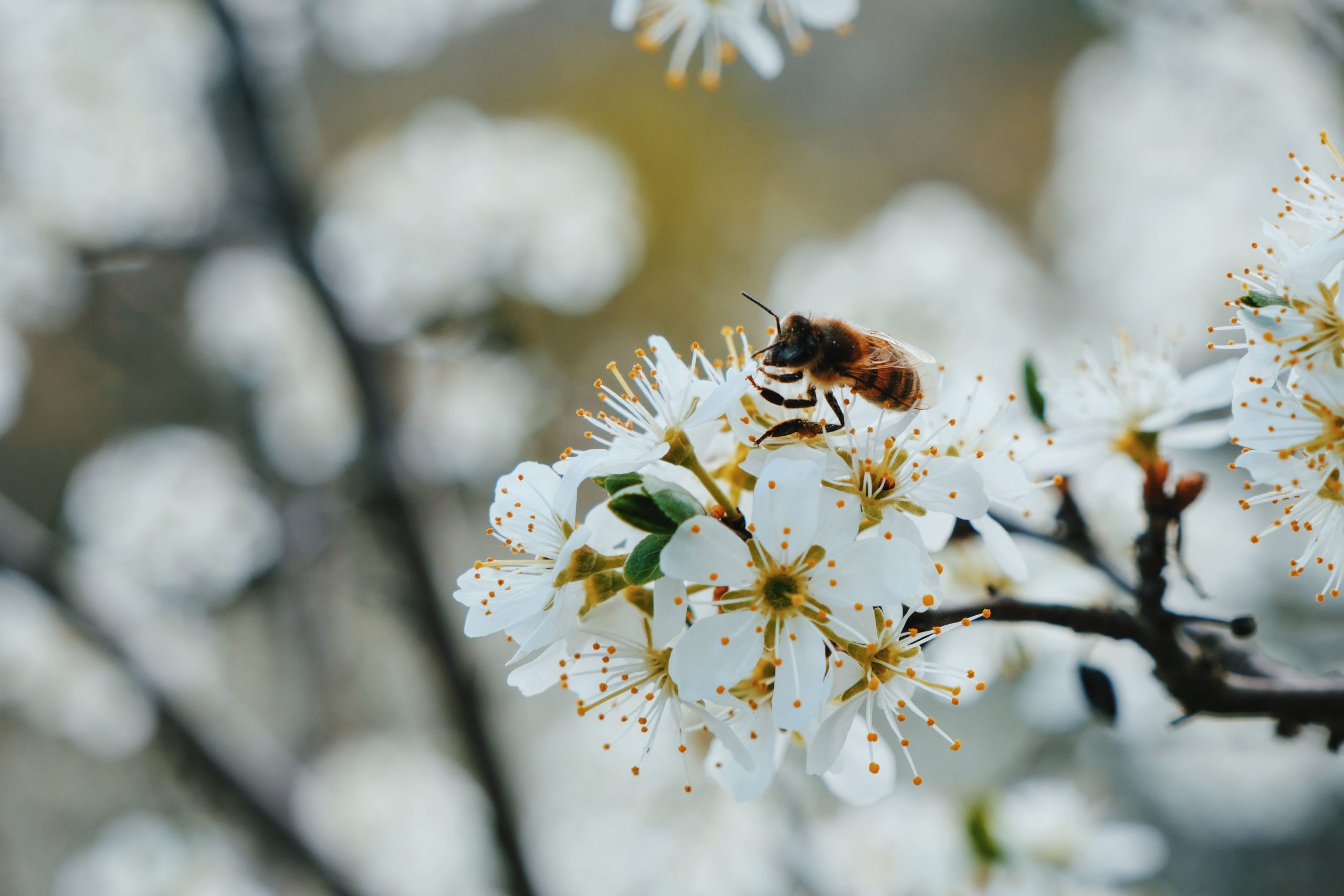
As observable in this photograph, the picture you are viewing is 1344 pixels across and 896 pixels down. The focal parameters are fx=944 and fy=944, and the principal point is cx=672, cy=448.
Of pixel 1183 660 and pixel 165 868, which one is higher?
pixel 165 868

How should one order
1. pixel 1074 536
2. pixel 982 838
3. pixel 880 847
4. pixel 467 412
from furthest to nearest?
1. pixel 467 412
2. pixel 880 847
3. pixel 982 838
4. pixel 1074 536

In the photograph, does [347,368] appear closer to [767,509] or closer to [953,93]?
[767,509]

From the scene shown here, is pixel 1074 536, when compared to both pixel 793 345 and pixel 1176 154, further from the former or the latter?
pixel 1176 154

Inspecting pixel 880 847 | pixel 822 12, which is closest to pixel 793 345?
pixel 822 12

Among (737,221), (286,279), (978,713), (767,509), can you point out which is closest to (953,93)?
(737,221)

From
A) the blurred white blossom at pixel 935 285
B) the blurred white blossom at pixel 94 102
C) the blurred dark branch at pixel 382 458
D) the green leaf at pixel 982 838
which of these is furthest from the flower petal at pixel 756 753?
the blurred white blossom at pixel 94 102

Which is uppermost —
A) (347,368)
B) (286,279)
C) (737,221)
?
Answer: (737,221)
